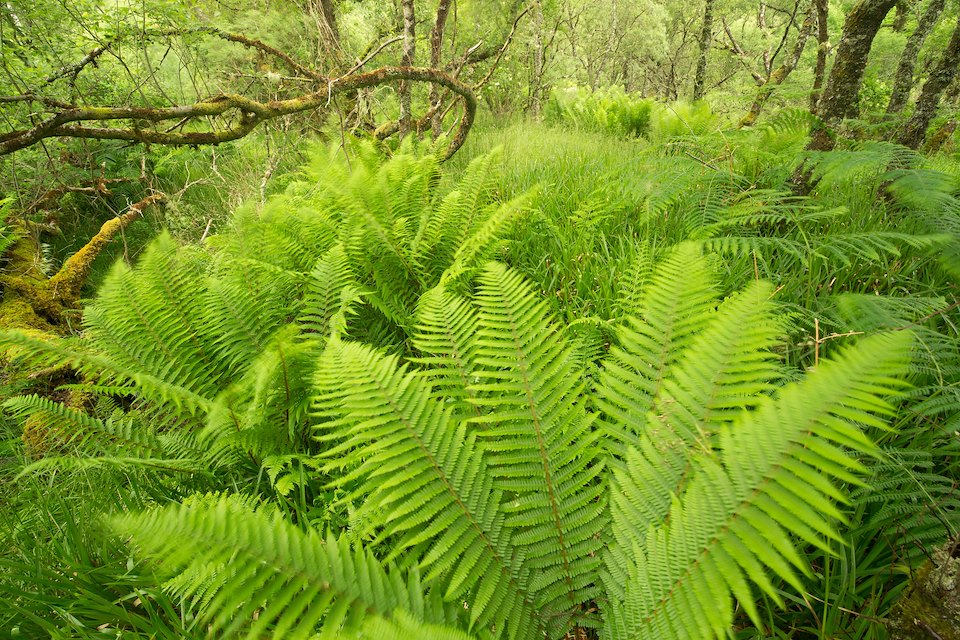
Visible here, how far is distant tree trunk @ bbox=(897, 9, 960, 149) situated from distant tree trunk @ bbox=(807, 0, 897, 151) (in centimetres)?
37

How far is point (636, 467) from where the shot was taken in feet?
2.82

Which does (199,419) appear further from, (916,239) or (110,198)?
(110,198)

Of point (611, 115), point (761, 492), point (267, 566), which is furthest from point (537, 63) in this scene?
point (267, 566)

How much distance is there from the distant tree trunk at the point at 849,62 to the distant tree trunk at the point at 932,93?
369mm

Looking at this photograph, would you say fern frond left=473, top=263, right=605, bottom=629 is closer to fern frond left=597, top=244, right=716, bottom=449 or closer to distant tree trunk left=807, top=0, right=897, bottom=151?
fern frond left=597, top=244, right=716, bottom=449

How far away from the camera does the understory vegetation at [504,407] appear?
683 millimetres

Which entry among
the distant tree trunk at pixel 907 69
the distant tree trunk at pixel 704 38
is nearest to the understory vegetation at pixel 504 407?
the distant tree trunk at pixel 907 69

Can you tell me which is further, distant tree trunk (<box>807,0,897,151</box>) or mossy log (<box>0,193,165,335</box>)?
mossy log (<box>0,193,165,335</box>)

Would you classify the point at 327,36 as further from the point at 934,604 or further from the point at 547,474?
the point at 934,604

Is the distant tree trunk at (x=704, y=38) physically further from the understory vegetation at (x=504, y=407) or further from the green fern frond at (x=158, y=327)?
the green fern frond at (x=158, y=327)

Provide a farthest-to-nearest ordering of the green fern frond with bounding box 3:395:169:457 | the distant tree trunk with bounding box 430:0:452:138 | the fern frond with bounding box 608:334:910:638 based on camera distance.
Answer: the distant tree trunk with bounding box 430:0:452:138
the green fern frond with bounding box 3:395:169:457
the fern frond with bounding box 608:334:910:638

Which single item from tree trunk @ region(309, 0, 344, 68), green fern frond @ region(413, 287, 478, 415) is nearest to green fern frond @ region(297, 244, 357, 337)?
green fern frond @ region(413, 287, 478, 415)

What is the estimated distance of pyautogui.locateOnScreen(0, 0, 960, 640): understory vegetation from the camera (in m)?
0.68

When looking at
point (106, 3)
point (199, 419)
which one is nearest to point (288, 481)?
point (199, 419)
